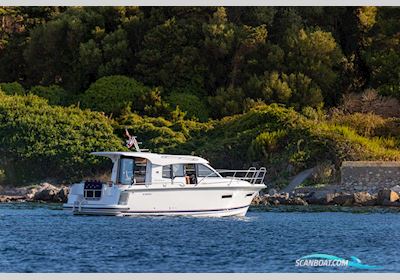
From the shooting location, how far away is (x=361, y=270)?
84.7 feet

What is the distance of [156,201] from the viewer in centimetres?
3647

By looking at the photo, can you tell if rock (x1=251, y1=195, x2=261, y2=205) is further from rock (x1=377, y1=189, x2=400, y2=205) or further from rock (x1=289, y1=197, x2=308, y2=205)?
rock (x1=377, y1=189, x2=400, y2=205)

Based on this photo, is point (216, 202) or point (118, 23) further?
point (118, 23)

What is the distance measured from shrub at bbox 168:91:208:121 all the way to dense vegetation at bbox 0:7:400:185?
0.05m

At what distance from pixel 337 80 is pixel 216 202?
2045 cm

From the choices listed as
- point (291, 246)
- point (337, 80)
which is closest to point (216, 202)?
point (291, 246)

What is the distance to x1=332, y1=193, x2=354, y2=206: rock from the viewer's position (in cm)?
4256

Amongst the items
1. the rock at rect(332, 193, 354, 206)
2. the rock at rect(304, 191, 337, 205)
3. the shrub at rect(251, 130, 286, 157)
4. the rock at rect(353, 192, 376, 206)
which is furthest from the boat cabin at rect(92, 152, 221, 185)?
the shrub at rect(251, 130, 286, 157)

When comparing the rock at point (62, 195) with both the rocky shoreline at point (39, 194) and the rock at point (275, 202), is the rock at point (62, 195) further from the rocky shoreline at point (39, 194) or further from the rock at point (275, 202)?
the rock at point (275, 202)

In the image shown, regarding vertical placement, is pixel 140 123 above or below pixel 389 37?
below

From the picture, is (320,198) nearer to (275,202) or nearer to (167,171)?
(275,202)

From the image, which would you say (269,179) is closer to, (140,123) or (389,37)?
(140,123)

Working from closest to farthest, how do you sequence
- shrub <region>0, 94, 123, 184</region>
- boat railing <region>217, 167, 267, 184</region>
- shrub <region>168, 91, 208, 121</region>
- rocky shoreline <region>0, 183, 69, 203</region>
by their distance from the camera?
boat railing <region>217, 167, 267, 184</region> < rocky shoreline <region>0, 183, 69, 203</region> < shrub <region>0, 94, 123, 184</region> < shrub <region>168, 91, 208, 121</region>

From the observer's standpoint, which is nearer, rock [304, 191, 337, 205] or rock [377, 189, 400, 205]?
rock [377, 189, 400, 205]
